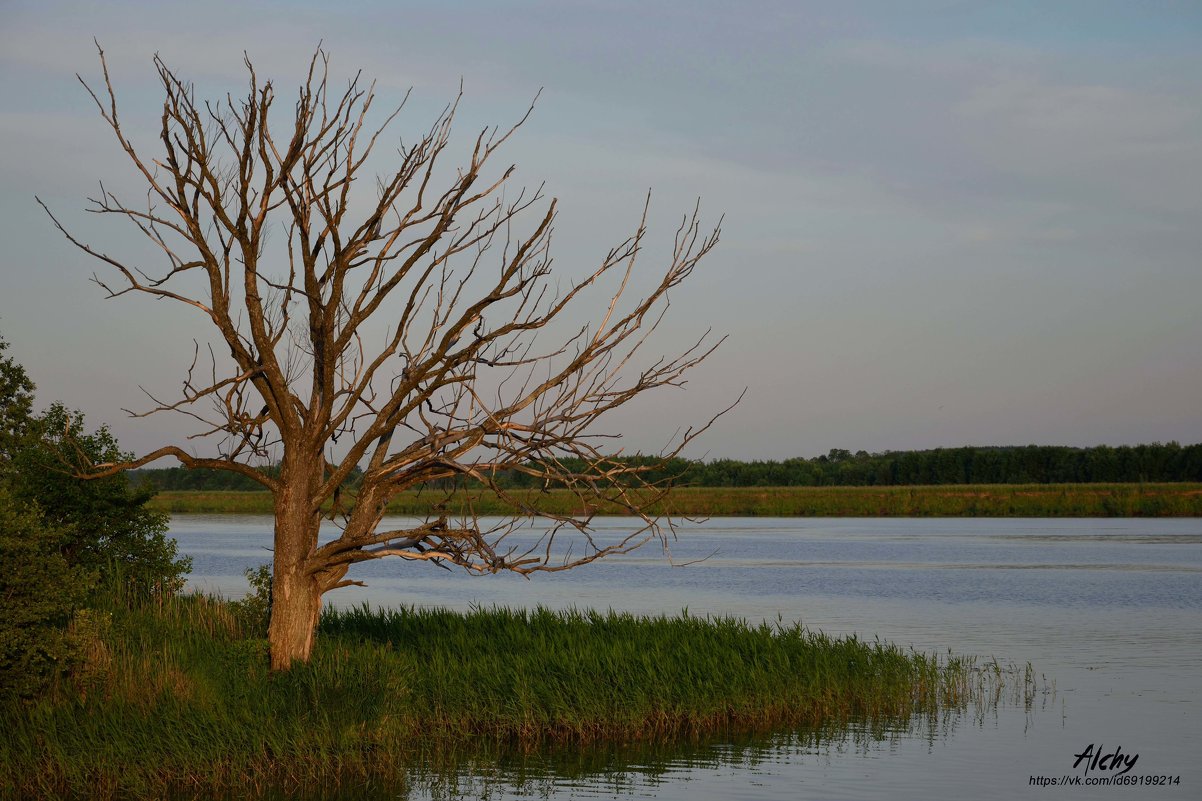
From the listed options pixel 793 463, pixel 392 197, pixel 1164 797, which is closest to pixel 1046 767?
pixel 1164 797

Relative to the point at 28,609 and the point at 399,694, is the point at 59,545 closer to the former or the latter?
the point at 28,609

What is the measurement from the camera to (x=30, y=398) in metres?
24.3

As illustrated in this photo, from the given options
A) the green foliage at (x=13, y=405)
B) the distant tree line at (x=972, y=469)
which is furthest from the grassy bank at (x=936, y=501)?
the green foliage at (x=13, y=405)

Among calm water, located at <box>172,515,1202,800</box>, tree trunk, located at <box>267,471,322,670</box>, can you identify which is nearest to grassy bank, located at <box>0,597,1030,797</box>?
tree trunk, located at <box>267,471,322,670</box>

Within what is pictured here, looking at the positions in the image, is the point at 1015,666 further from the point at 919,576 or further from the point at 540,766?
the point at 919,576

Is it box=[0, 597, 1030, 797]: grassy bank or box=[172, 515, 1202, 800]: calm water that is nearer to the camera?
box=[0, 597, 1030, 797]: grassy bank

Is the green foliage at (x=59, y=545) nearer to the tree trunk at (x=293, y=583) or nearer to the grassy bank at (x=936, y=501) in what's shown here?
the tree trunk at (x=293, y=583)

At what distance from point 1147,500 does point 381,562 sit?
51.2m

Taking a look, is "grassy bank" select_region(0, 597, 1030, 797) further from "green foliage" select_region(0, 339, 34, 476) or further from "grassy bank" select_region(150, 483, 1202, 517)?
"grassy bank" select_region(150, 483, 1202, 517)

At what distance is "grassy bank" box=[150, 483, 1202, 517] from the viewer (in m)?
79.8

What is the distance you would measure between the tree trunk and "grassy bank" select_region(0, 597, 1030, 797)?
0.30 metres

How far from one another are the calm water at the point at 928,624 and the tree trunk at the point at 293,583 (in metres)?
1.68

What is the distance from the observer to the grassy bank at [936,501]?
79.8 m

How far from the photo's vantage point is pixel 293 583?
1478cm
